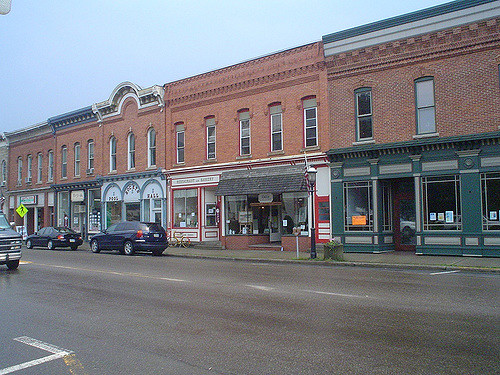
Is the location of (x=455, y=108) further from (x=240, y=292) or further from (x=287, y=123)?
(x=240, y=292)

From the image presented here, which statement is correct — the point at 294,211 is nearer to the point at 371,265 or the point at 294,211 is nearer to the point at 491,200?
the point at 371,265

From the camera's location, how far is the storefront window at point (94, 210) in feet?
112

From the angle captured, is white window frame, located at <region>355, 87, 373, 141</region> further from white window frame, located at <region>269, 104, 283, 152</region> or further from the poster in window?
white window frame, located at <region>269, 104, 283, 152</region>

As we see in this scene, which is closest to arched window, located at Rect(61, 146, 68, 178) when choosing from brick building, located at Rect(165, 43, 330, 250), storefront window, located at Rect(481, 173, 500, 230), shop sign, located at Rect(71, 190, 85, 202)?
shop sign, located at Rect(71, 190, 85, 202)

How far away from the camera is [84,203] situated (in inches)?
1391

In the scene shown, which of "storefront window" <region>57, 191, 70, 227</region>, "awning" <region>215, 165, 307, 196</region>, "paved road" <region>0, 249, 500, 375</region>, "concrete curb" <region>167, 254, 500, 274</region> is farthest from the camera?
"storefront window" <region>57, 191, 70, 227</region>

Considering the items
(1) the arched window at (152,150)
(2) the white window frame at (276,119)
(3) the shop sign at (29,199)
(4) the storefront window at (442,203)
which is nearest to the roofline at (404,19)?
(2) the white window frame at (276,119)

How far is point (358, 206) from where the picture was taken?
20938 millimetres

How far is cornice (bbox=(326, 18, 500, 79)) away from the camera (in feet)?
59.2

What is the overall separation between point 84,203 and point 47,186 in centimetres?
537

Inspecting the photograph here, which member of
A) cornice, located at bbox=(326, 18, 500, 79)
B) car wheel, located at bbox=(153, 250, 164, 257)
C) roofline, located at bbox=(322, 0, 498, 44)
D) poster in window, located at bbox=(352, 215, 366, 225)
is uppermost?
roofline, located at bbox=(322, 0, 498, 44)

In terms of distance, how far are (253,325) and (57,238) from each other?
79.5 ft

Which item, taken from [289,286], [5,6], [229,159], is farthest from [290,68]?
[5,6]

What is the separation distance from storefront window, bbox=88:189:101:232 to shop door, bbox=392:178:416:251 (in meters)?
21.7
